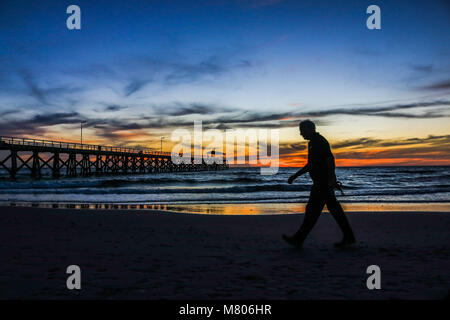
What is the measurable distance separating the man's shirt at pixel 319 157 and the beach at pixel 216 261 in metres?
1.03

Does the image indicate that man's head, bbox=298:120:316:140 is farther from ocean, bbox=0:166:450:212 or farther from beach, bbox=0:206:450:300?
ocean, bbox=0:166:450:212

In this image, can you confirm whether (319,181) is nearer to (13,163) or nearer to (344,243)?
(344,243)

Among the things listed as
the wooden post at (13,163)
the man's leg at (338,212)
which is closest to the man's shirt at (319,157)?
the man's leg at (338,212)

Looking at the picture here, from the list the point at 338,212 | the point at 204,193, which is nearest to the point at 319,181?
the point at 338,212

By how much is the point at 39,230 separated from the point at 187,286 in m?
4.63

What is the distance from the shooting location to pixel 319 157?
201 inches

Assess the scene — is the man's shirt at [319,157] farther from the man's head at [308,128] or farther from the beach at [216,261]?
the beach at [216,261]

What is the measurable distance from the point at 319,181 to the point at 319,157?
1.11 ft

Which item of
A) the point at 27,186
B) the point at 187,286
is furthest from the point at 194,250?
the point at 27,186

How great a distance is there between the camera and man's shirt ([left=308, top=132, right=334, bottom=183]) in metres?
5.08

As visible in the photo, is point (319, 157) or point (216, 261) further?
point (319, 157)

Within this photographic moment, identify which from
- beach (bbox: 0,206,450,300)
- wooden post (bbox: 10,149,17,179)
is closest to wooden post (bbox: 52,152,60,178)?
wooden post (bbox: 10,149,17,179)

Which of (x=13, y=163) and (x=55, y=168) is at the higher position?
(x=13, y=163)
